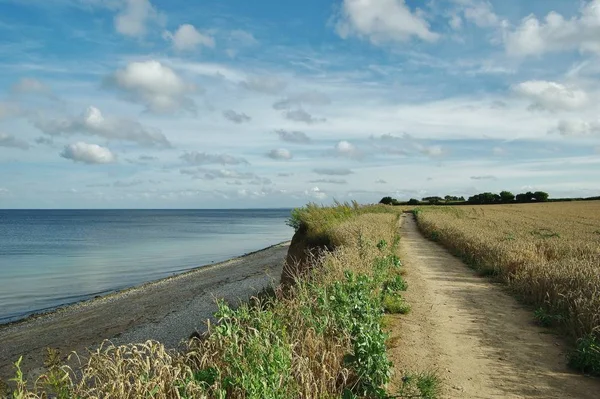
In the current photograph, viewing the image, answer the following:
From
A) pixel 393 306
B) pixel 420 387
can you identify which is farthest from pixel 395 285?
pixel 420 387

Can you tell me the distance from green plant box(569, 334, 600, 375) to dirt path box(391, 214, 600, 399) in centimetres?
19

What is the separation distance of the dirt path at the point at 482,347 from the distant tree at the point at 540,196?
110 m

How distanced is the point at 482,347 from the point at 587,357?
1.62 meters

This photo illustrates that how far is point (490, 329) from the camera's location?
946cm

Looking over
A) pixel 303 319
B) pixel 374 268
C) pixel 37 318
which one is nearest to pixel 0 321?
pixel 37 318

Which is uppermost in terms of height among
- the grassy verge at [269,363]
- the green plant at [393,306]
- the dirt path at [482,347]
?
the grassy verge at [269,363]

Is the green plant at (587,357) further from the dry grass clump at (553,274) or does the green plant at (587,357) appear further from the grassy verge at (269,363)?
the grassy verge at (269,363)

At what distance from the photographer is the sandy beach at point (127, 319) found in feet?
53.2

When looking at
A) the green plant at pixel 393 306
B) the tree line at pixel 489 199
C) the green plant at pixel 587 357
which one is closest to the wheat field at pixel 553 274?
the green plant at pixel 587 357

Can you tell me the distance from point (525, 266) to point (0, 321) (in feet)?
66.6

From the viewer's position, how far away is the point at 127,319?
64.4 ft

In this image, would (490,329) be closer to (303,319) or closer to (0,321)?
(303,319)

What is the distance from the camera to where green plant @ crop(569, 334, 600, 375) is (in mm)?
7121

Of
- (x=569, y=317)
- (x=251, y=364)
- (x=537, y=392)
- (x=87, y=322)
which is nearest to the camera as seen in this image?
(x=251, y=364)
